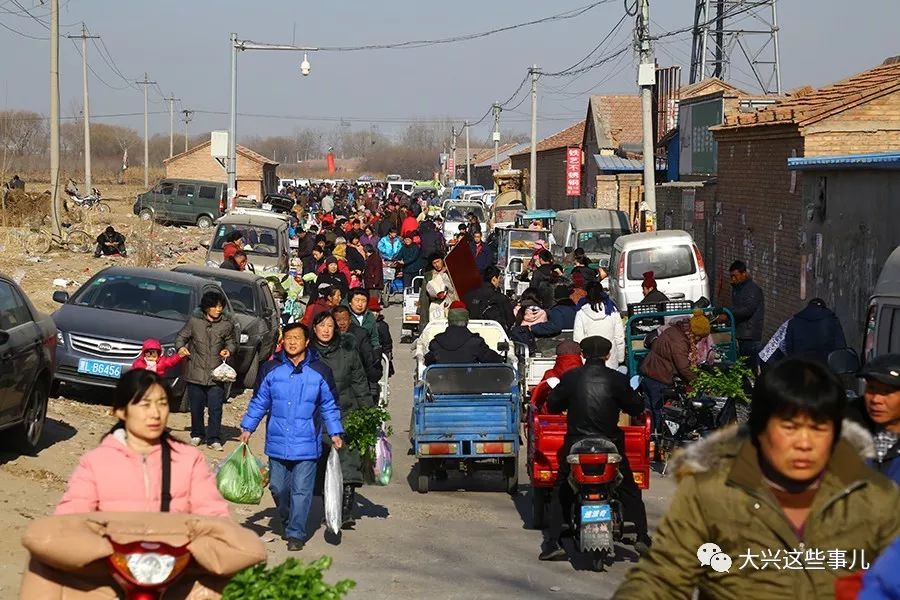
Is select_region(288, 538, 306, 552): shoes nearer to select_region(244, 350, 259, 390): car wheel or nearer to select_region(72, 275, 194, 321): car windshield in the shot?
select_region(72, 275, 194, 321): car windshield

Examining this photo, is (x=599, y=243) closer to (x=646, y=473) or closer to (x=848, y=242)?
(x=848, y=242)

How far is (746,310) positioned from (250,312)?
6812 millimetres

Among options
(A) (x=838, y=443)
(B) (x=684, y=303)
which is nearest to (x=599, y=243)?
(B) (x=684, y=303)

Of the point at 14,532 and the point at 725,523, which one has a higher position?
the point at 725,523

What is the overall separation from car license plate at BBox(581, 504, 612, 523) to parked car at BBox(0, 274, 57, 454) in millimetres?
4904

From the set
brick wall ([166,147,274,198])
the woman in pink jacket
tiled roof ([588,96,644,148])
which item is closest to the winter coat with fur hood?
the woman in pink jacket

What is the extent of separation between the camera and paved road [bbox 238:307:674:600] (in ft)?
30.8

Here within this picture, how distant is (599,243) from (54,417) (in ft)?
68.2

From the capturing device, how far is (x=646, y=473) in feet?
35.8

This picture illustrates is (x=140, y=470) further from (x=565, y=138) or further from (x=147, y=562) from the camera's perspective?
(x=565, y=138)

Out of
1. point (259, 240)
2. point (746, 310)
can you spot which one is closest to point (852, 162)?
point (746, 310)

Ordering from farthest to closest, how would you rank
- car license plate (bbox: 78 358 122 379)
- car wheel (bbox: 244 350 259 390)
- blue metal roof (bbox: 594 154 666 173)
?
blue metal roof (bbox: 594 154 666 173)
car wheel (bbox: 244 350 259 390)
car license plate (bbox: 78 358 122 379)

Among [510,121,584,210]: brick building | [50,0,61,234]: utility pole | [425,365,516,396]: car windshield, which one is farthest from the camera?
[510,121,584,210]: brick building

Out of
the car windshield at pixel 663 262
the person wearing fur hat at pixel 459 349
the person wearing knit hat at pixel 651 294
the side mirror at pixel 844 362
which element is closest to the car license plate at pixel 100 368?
the person wearing fur hat at pixel 459 349
